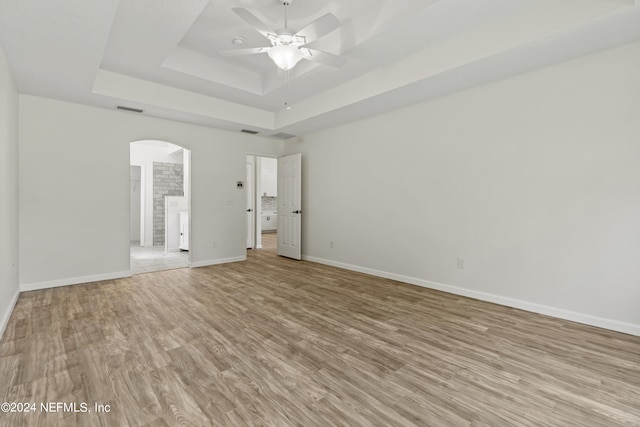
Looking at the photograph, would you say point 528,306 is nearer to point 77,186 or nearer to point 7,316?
point 7,316

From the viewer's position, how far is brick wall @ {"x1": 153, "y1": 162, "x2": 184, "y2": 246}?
Result: 8195mm

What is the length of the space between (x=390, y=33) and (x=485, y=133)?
173 cm

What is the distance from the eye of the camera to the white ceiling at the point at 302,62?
249 centimetres

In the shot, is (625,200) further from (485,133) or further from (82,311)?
(82,311)

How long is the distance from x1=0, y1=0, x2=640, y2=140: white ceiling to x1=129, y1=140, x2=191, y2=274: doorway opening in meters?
3.25

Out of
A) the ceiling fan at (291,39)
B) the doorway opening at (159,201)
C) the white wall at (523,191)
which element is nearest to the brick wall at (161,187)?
the doorway opening at (159,201)

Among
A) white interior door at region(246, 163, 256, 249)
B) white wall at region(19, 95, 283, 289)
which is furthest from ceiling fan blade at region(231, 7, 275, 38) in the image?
white interior door at region(246, 163, 256, 249)

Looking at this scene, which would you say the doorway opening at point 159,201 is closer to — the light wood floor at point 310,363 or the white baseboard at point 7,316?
the white baseboard at point 7,316

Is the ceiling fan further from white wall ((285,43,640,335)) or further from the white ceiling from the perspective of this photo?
white wall ((285,43,640,335))

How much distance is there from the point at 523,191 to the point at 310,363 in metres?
3.02

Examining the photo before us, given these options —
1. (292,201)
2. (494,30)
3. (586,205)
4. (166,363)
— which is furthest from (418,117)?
(166,363)

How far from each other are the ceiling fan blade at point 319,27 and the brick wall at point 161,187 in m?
7.12

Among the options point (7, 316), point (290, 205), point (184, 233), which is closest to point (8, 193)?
point (7, 316)

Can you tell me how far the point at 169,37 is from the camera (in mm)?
3023
